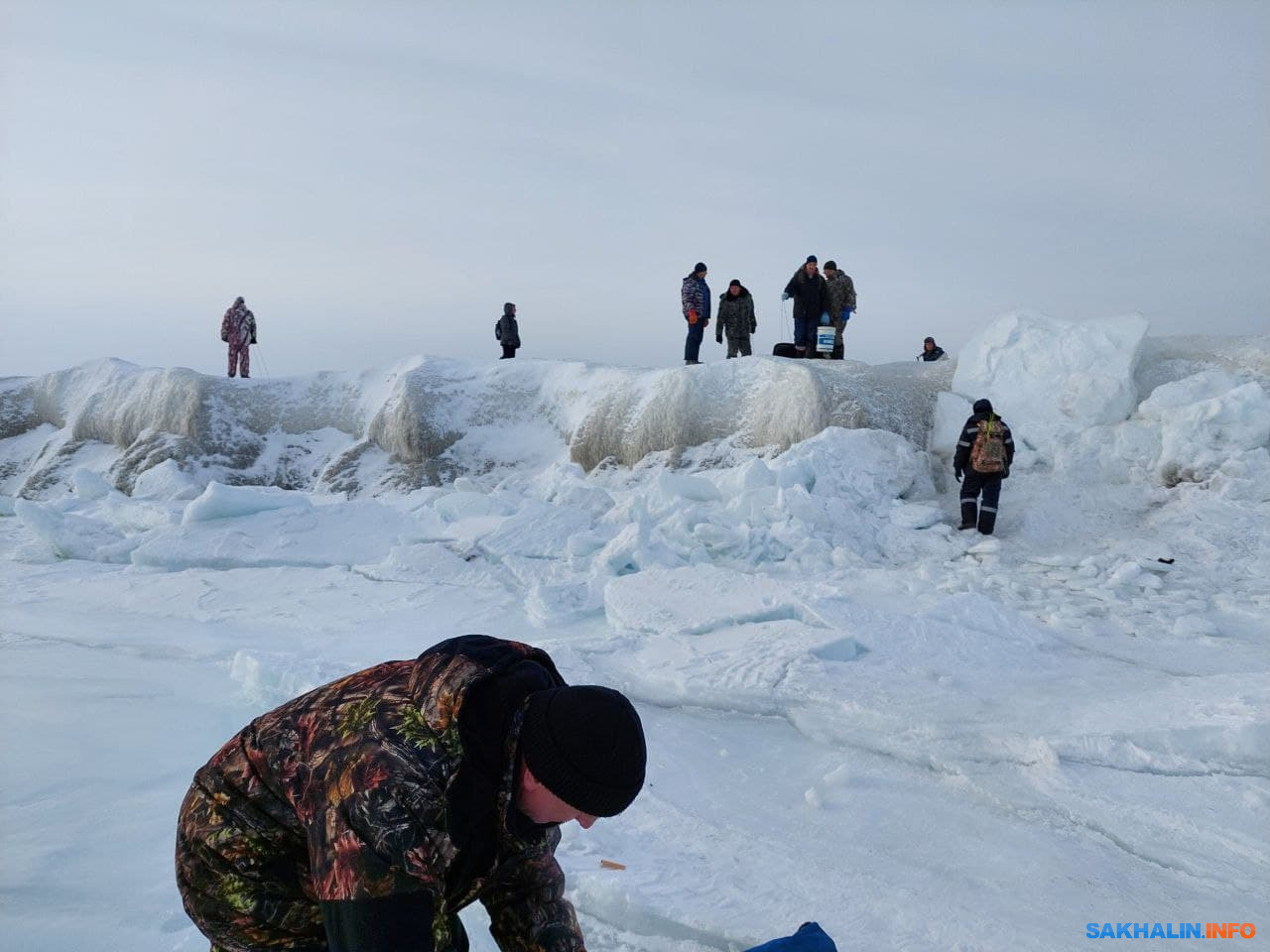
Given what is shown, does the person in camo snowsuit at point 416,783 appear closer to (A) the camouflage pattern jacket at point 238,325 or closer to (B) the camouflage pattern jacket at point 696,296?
(B) the camouflage pattern jacket at point 696,296

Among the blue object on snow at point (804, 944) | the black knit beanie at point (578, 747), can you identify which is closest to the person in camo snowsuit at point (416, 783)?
the black knit beanie at point (578, 747)

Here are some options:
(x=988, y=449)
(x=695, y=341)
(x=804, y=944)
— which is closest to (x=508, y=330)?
(x=695, y=341)

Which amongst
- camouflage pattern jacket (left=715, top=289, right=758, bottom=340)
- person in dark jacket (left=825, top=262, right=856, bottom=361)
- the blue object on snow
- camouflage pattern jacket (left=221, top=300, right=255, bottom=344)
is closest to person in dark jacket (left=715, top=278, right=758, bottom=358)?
camouflage pattern jacket (left=715, top=289, right=758, bottom=340)

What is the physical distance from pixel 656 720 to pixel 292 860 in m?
3.03

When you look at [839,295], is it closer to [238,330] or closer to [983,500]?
[983,500]

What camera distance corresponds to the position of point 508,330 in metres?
14.3

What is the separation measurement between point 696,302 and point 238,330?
7077mm

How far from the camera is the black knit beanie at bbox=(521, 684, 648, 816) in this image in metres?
1.52

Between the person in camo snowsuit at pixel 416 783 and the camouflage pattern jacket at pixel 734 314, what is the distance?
35.8 ft

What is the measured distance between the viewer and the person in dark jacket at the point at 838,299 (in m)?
11.8

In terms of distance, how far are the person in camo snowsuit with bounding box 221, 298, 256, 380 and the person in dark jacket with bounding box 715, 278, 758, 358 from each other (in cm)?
706

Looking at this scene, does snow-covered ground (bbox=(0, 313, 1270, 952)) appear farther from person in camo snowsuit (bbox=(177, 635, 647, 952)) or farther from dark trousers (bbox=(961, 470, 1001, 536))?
person in camo snowsuit (bbox=(177, 635, 647, 952))

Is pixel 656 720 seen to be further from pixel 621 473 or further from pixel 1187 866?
pixel 621 473

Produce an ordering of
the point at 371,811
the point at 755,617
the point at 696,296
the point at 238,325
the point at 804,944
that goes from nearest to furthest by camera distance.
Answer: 1. the point at 371,811
2. the point at 804,944
3. the point at 755,617
4. the point at 696,296
5. the point at 238,325
